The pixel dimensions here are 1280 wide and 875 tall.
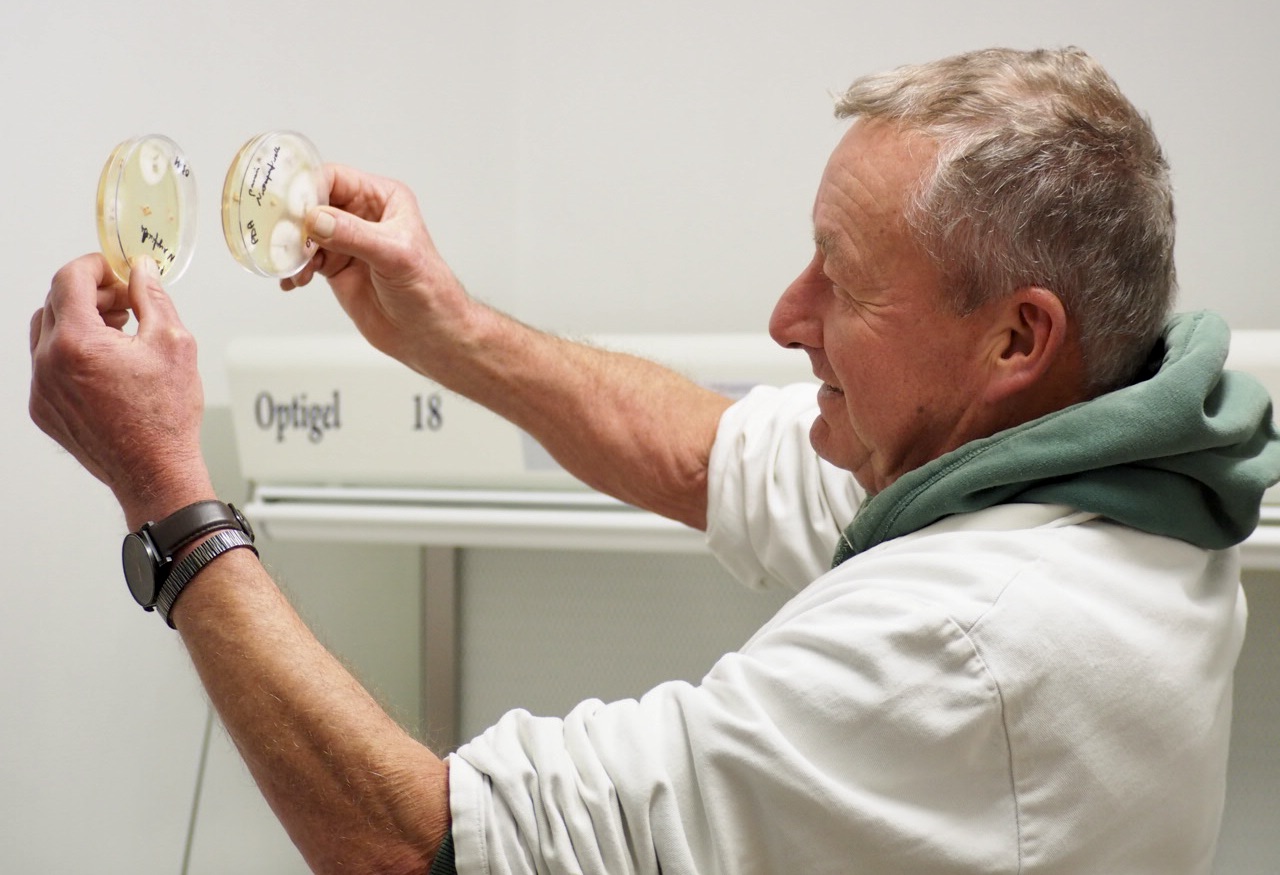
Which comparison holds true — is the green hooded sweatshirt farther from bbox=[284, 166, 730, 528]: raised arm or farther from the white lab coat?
bbox=[284, 166, 730, 528]: raised arm

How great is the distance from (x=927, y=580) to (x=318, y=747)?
353 mm

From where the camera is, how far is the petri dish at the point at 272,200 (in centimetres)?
79

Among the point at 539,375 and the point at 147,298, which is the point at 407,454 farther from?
the point at 147,298

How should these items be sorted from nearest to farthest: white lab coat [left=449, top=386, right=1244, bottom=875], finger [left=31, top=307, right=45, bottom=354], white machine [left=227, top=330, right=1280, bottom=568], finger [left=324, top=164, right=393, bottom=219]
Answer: white lab coat [left=449, top=386, right=1244, bottom=875], finger [left=31, top=307, right=45, bottom=354], finger [left=324, top=164, right=393, bottom=219], white machine [left=227, top=330, right=1280, bottom=568]

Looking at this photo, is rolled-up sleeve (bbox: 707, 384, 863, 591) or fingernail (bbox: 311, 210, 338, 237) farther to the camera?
rolled-up sleeve (bbox: 707, 384, 863, 591)

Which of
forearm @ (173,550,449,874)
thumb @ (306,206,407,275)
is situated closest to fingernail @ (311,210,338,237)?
thumb @ (306,206,407,275)

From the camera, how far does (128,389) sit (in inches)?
29.3

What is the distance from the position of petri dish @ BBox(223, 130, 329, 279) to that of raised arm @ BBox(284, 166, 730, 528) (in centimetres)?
12

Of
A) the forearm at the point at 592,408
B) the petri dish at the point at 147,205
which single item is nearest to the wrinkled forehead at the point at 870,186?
the forearm at the point at 592,408

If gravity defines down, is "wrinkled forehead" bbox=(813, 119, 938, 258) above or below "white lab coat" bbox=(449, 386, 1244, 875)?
above

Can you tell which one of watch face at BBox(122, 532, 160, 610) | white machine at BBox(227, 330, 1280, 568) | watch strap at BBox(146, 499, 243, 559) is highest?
watch strap at BBox(146, 499, 243, 559)

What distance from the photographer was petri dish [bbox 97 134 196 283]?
0.76 m

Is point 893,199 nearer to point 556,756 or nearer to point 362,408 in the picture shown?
point 556,756

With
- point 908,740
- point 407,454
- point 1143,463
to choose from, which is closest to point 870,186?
point 1143,463
